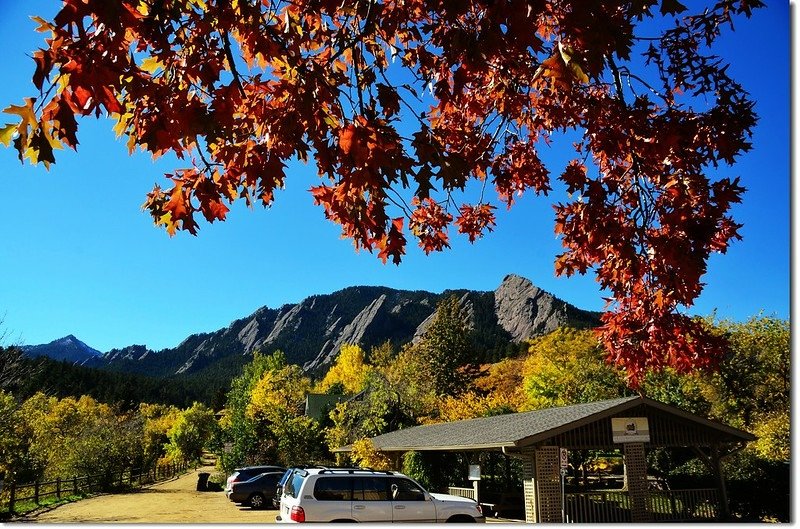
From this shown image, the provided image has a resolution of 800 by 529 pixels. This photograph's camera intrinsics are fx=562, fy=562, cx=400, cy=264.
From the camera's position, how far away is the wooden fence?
1504 centimetres

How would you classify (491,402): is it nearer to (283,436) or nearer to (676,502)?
(283,436)

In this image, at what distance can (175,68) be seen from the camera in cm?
354

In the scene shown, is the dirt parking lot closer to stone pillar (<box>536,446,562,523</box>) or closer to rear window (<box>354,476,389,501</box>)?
rear window (<box>354,476,389,501</box>)

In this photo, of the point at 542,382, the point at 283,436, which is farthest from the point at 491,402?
the point at 283,436

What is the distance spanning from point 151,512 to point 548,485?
11.5 metres

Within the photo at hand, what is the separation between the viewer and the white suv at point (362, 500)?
9500mm

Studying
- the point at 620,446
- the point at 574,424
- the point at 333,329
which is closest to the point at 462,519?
the point at 574,424

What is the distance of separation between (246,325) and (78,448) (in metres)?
95.9

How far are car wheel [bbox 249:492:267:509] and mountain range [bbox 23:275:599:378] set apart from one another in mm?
54209

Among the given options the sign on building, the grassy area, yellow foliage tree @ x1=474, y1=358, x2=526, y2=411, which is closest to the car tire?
the sign on building

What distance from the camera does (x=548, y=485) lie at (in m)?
12.9

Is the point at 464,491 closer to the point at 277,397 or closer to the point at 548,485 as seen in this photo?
the point at 548,485

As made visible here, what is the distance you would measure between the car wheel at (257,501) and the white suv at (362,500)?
9253mm

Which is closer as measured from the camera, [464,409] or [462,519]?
[462,519]
